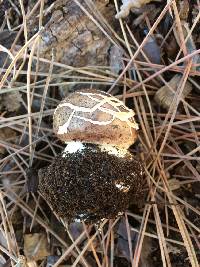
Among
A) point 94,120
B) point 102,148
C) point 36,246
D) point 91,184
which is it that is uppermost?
point 94,120

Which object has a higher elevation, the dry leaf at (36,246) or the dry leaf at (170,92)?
the dry leaf at (170,92)

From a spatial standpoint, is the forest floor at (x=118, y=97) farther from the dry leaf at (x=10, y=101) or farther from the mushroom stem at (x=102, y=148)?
the mushroom stem at (x=102, y=148)

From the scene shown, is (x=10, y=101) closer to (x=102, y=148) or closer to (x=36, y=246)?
(x=102, y=148)

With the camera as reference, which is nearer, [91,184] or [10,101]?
[91,184]

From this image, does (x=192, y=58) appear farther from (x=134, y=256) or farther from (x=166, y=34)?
(x=134, y=256)

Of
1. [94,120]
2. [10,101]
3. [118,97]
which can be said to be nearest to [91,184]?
[94,120]

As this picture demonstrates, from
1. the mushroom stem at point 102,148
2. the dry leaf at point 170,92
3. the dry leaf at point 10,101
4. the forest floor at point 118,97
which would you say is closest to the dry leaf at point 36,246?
the forest floor at point 118,97

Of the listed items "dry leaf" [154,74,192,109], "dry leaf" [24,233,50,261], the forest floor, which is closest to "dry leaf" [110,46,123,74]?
the forest floor
